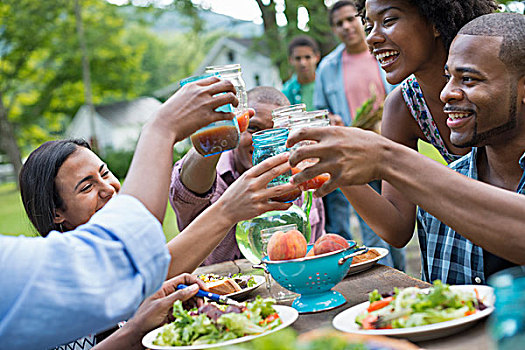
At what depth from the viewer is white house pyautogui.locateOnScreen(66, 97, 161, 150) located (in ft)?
156

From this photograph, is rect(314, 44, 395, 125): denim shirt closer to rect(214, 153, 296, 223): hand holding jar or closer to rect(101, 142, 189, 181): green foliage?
rect(214, 153, 296, 223): hand holding jar

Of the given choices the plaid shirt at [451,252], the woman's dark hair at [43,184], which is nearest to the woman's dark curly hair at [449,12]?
the plaid shirt at [451,252]

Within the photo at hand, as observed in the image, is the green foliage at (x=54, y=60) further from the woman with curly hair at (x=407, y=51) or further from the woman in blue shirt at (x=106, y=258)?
the woman in blue shirt at (x=106, y=258)

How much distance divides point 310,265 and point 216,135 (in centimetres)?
60

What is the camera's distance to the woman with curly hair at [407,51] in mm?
2818

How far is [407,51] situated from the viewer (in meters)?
2.98

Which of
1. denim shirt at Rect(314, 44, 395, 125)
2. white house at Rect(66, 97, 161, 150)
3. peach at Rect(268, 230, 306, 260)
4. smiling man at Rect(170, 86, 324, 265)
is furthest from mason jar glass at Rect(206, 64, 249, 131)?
white house at Rect(66, 97, 161, 150)

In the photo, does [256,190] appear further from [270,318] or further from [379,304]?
[379,304]

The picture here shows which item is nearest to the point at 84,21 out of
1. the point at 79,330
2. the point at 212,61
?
the point at 212,61

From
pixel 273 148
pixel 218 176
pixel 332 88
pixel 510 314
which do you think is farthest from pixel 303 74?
pixel 510 314

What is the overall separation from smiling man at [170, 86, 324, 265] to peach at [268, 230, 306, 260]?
1047 mm

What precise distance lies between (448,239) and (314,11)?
9.01m

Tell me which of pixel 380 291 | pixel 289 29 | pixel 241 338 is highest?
pixel 289 29

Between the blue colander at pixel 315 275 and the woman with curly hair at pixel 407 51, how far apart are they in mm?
563
